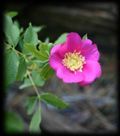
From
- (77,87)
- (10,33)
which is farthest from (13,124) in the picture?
(10,33)

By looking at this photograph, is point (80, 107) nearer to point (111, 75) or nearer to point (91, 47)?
point (111, 75)

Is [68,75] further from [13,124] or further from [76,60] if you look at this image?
[13,124]

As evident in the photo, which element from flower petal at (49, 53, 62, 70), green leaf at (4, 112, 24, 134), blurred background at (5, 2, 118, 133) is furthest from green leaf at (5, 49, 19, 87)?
blurred background at (5, 2, 118, 133)

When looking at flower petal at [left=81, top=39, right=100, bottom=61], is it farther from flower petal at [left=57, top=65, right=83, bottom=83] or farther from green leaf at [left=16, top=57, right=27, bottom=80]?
green leaf at [left=16, top=57, right=27, bottom=80]

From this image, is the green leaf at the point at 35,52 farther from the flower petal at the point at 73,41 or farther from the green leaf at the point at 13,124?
the green leaf at the point at 13,124

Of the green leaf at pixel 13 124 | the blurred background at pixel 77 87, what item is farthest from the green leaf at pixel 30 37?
the blurred background at pixel 77 87
